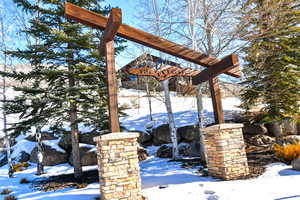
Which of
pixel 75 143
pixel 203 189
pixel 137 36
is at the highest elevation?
pixel 137 36

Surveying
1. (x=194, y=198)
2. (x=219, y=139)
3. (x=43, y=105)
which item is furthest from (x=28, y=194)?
(x=219, y=139)

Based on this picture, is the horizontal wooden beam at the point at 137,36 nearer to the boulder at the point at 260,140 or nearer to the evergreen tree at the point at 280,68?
the evergreen tree at the point at 280,68

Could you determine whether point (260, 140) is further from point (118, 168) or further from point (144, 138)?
point (118, 168)

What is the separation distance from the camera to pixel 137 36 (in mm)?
4859

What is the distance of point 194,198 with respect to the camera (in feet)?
12.6

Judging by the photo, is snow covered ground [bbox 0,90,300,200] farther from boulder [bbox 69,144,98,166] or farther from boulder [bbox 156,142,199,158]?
boulder [bbox 156,142,199,158]

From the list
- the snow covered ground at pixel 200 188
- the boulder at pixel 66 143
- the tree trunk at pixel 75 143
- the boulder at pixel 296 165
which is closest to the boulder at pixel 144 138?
the boulder at pixel 66 143

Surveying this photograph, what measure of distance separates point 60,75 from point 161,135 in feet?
22.6

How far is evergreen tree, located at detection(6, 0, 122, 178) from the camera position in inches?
246

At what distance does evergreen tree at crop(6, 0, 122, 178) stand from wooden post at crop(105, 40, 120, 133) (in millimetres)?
2225

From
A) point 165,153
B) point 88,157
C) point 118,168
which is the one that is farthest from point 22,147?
point 118,168

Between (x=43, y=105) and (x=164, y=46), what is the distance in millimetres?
4541

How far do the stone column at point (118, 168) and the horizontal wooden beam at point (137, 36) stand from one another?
2.54m

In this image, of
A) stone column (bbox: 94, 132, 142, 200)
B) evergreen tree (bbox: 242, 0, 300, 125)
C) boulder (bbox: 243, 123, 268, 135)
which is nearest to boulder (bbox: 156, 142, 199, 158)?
boulder (bbox: 243, 123, 268, 135)
